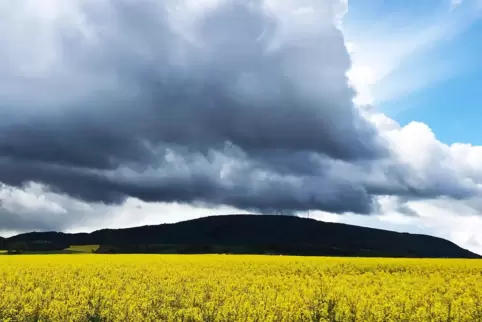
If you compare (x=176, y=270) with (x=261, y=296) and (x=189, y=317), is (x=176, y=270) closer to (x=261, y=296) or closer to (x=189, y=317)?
(x=261, y=296)

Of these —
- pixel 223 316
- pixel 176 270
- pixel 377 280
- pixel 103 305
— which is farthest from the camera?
pixel 176 270

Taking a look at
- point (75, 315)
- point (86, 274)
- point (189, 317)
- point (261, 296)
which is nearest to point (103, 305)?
point (75, 315)

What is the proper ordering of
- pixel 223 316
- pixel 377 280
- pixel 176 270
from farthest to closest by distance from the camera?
pixel 176 270 → pixel 377 280 → pixel 223 316

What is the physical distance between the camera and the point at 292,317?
16922 millimetres

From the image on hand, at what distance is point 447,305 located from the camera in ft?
61.6

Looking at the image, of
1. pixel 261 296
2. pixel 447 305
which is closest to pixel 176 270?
pixel 261 296

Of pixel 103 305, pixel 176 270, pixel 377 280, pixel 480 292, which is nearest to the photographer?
pixel 103 305

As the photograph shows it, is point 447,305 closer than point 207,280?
Yes

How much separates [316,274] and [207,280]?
8.46 m

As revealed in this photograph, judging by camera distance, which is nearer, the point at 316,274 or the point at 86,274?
the point at 86,274

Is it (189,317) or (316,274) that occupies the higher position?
(316,274)

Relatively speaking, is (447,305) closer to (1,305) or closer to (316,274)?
(316,274)

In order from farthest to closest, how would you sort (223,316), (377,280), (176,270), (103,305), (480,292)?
(176,270) < (377,280) < (480,292) < (103,305) < (223,316)

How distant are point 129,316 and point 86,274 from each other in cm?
1126
